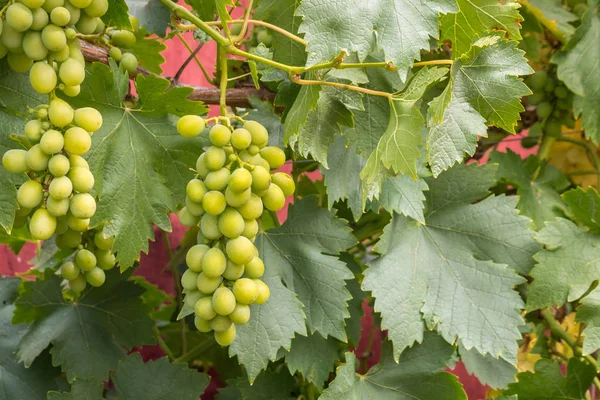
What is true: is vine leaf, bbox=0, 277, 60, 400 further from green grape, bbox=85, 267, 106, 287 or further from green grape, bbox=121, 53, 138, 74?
green grape, bbox=121, 53, 138, 74

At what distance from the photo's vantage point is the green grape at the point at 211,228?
2.18 feet

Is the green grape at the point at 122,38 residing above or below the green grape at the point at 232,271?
above

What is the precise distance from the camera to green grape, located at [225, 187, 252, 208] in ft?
2.13

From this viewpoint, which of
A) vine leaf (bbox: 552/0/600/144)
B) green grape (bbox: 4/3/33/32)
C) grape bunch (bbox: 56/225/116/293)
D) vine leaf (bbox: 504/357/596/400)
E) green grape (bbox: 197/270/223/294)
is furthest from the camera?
vine leaf (bbox: 552/0/600/144)

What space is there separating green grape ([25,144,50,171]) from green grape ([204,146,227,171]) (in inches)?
6.2

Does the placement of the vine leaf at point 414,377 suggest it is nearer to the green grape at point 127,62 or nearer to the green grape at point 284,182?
the green grape at point 284,182

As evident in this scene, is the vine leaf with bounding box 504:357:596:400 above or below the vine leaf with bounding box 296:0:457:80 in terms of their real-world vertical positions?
below

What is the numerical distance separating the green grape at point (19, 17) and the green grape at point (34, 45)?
0.01 m

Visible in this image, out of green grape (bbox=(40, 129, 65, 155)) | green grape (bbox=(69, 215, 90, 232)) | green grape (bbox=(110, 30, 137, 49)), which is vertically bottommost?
green grape (bbox=(69, 215, 90, 232))

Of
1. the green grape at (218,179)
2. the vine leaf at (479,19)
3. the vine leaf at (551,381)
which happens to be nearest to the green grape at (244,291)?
the green grape at (218,179)

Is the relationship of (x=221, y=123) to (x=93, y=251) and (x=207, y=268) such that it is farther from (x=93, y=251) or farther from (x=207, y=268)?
(x=93, y=251)

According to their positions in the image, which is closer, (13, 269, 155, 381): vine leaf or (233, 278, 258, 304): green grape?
(233, 278, 258, 304): green grape

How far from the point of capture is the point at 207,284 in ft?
2.14

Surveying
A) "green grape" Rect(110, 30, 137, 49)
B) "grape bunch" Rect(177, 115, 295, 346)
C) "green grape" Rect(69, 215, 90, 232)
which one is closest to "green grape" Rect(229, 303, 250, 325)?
"grape bunch" Rect(177, 115, 295, 346)
